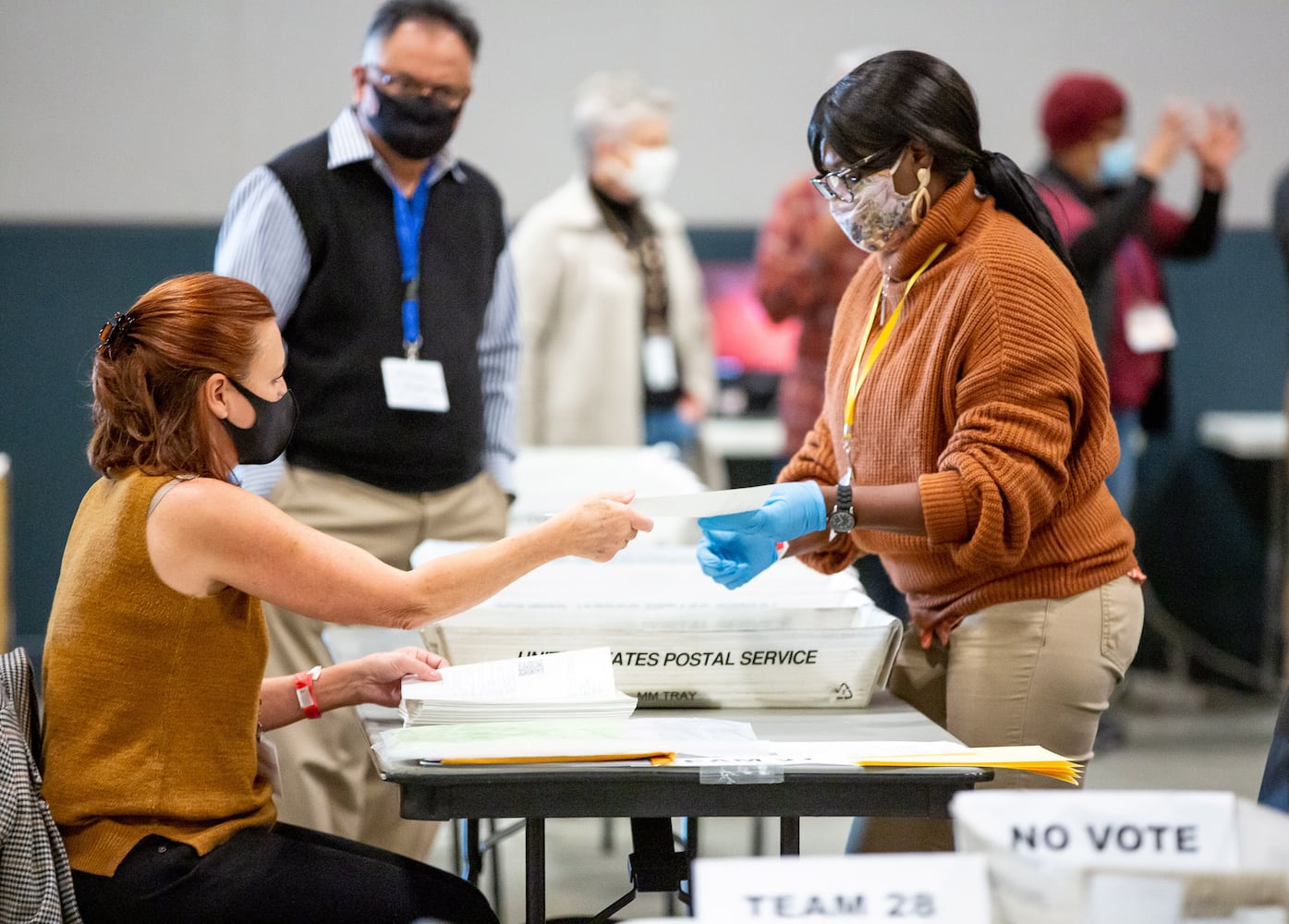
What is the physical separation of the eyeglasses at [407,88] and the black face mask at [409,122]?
1 centimetres

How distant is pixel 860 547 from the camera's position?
79.5 inches

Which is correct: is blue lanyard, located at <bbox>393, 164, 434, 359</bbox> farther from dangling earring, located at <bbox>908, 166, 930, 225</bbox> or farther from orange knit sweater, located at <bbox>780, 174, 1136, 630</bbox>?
dangling earring, located at <bbox>908, 166, 930, 225</bbox>

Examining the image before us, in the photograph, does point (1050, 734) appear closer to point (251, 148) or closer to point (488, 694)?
point (488, 694)

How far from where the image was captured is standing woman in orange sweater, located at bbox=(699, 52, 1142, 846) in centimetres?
171

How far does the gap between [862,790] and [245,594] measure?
2.33 ft

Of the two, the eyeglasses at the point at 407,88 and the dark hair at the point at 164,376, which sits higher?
the eyeglasses at the point at 407,88

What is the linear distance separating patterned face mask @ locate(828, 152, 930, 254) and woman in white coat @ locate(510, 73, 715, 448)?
218 cm

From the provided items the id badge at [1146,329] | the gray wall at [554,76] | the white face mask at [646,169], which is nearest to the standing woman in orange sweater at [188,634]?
the white face mask at [646,169]

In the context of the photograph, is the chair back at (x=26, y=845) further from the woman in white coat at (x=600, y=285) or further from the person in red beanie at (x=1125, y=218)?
the person in red beanie at (x=1125, y=218)

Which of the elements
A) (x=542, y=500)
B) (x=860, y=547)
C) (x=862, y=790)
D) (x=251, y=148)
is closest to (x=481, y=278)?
(x=542, y=500)

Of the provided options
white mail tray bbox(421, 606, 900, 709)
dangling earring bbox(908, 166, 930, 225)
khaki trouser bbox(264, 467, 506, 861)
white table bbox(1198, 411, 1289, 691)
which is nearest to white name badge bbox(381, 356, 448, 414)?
khaki trouser bbox(264, 467, 506, 861)

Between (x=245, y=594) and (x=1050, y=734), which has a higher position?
(x=245, y=594)

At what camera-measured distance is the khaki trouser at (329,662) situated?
2475 millimetres

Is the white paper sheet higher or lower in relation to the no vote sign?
higher
